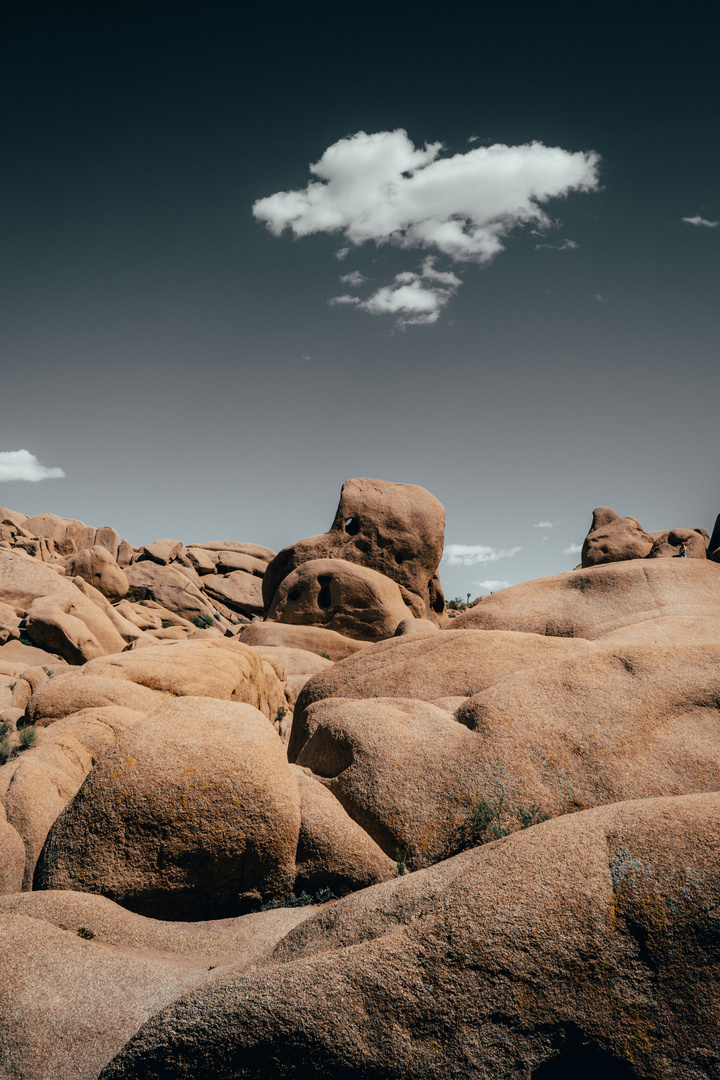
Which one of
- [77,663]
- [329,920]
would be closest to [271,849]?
[329,920]

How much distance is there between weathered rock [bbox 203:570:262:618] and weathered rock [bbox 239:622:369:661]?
20.7 meters

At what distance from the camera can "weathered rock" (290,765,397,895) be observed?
7.52m

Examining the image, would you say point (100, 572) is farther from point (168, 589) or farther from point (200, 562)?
point (200, 562)

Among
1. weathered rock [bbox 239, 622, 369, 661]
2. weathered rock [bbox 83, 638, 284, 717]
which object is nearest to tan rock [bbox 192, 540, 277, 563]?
weathered rock [bbox 239, 622, 369, 661]

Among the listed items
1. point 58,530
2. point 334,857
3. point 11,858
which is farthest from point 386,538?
point 58,530

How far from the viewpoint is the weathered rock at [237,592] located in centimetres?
5100

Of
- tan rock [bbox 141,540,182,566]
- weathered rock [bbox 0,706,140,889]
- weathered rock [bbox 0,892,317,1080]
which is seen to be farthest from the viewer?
tan rock [bbox 141,540,182,566]

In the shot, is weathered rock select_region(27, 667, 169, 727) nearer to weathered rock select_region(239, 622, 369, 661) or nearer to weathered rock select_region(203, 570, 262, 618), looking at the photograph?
weathered rock select_region(239, 622, 369, 661)

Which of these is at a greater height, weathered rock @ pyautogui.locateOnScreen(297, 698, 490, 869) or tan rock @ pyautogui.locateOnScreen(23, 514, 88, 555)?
tan rock @ pyautogui.locateOnScreen(23, 514, 88, 555)

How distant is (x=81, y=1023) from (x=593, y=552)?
25054 millimetres

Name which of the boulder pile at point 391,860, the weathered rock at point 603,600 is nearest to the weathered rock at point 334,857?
the boulder pile at point 391,860

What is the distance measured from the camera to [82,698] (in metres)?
12.6

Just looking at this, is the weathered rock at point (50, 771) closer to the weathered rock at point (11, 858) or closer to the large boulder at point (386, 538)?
the weathered rock at point (11, 858)

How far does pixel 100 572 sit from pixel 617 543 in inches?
1167
